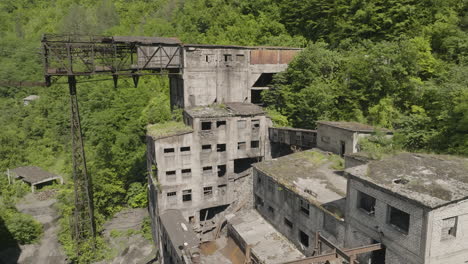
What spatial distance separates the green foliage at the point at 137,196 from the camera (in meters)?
45.7

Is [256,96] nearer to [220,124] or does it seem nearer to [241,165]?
[241,165]

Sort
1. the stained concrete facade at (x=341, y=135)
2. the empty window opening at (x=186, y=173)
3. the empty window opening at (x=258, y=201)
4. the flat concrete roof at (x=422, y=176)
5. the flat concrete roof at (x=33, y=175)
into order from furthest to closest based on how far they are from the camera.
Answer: the flat concrete roof at (x=33, y=175) < the empty window opening at (x=186, y=173) < the empty window opening at (x=258, y=201) < the stained concrete facade at (x=341, y=135) < the flat concrete roof at (x=422, y=176)

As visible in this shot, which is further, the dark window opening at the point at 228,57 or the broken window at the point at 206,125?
the dark window opening at the point at 228,57

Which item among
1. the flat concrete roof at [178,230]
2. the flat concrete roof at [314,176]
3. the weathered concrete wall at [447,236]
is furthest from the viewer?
the flat concrete roof at [178,230]

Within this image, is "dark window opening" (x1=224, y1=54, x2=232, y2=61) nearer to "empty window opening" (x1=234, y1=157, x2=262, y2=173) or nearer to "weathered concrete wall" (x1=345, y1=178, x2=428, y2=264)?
"empty window opening" (x1=234, y1=157, x2=262, y2=173)

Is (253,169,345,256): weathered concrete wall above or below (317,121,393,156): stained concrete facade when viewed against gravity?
below

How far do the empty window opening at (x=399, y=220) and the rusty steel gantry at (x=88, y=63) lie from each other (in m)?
24.7

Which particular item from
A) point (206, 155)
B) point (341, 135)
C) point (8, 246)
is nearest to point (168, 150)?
point (206, 155)

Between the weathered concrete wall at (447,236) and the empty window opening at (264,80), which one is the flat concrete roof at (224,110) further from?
the weathered concrete wall at (447,236)

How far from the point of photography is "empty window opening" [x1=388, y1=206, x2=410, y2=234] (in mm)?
16641

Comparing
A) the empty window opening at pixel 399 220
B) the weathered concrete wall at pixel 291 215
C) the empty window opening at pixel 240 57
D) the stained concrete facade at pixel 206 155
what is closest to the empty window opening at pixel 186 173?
the stained concrete facade at pixel 206 155

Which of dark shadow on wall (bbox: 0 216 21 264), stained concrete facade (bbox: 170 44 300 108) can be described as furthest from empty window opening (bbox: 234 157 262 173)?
dark shadow on wall (bbox: 0 216 21 264)

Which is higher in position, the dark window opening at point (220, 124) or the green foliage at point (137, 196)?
the dark window opening at point (220, 124)

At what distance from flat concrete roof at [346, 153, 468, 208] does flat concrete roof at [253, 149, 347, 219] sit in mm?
4036
